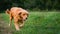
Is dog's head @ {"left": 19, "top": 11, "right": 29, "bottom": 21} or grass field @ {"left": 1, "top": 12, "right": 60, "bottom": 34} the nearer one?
grass field @ {"left": 1, "top": 12, "right": 60, "bottom": 34}

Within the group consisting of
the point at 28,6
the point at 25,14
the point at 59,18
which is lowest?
the point at 28,6

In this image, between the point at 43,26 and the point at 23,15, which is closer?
the point at 23,15

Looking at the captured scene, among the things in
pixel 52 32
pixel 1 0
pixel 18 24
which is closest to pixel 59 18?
pixel 18 24

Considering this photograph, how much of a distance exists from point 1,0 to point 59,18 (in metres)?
14.8

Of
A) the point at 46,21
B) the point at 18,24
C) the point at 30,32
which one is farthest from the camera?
the point at 46,21

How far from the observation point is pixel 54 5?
988 inches

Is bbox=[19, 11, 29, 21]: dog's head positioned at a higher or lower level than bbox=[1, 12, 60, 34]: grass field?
higher

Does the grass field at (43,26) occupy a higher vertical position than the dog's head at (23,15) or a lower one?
lower

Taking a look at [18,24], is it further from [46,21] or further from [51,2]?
[51,2]

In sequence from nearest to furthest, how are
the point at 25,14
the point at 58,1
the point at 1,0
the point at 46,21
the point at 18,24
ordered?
the point at 25,14
the point at 18,24
the point at 46,21
the point at 58,1
the point at 1,0

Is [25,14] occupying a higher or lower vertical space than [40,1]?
higher

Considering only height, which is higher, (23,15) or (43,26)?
(23,15)

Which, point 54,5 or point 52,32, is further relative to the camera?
point 54,5

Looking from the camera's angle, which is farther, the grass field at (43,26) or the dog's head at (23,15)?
the dog's head at (23,15)
